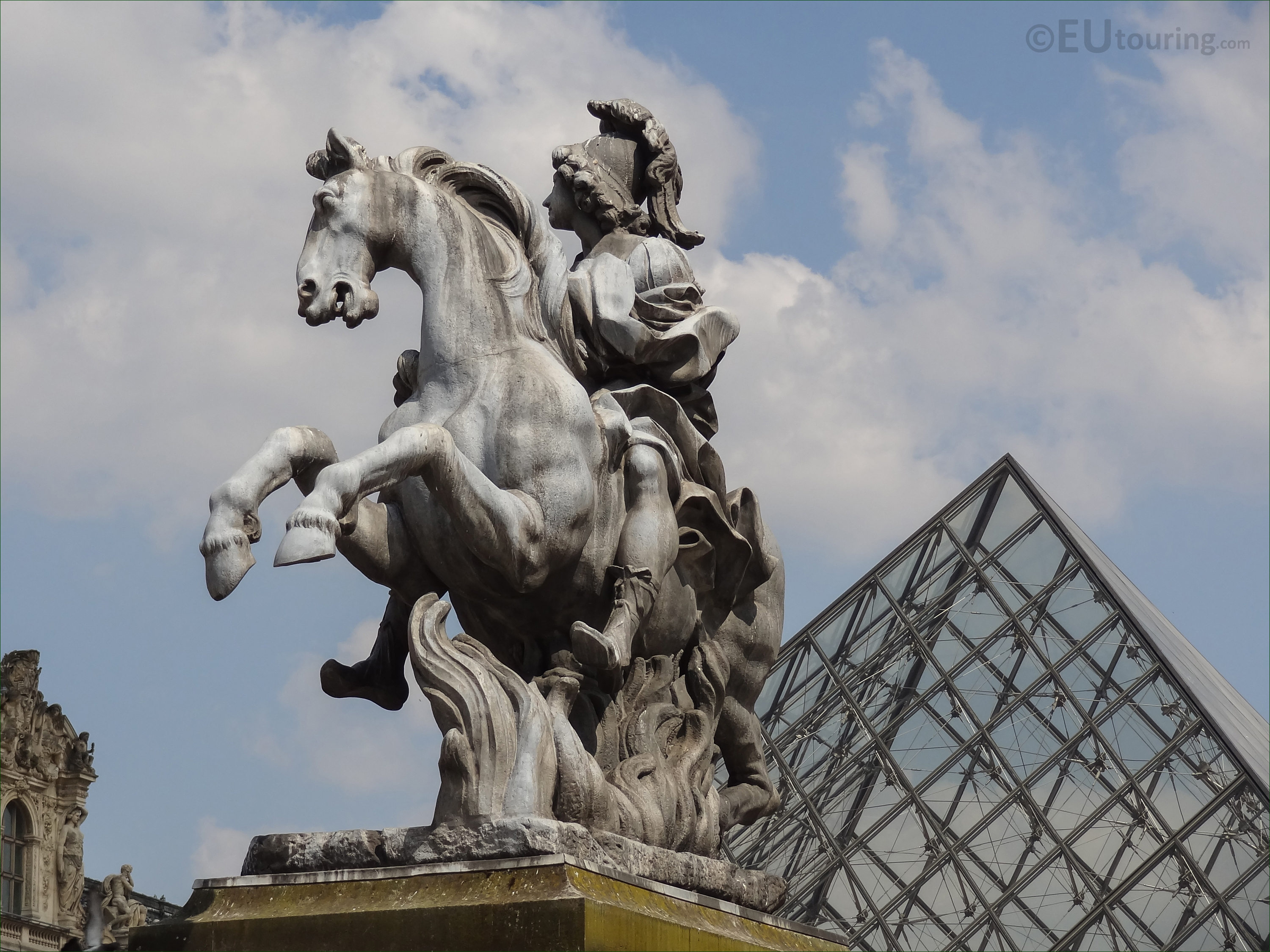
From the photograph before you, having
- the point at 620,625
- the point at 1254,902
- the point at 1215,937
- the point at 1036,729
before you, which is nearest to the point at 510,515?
the point at 620,625

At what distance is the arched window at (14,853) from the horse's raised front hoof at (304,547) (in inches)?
1172

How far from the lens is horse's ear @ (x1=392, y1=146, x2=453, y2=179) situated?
5.98 metres

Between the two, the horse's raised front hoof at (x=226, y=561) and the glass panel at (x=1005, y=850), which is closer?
the horse's raised front hoof at (x=226, y=561)

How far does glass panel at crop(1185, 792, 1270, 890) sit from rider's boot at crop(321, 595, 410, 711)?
2778 cm

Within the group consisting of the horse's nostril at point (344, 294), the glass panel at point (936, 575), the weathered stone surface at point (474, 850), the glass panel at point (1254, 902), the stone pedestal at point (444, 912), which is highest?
the glass panel at point (936, 575)

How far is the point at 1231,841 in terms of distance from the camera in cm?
3198

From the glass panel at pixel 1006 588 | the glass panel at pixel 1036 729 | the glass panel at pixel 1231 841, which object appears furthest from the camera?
the glass panel at pixel 1006 588

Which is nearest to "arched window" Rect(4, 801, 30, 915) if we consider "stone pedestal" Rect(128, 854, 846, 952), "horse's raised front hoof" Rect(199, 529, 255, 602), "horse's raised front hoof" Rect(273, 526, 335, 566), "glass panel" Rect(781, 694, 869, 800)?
"glass panel" Rect(781, 694, 869, 800)

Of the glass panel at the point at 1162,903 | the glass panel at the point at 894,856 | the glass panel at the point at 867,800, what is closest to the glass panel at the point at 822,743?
the glass panel at the point at 867,800

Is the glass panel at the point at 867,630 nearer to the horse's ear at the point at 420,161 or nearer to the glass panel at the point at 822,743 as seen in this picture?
the glass panel at the point at 822,743

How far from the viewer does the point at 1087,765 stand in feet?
113

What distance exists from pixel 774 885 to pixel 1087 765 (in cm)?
2953

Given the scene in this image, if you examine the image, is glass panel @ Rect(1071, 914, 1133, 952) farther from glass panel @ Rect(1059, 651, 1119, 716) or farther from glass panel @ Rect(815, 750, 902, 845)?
glass panel @ Rect(815, 750, 902, 845)

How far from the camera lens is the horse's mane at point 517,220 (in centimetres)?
599
